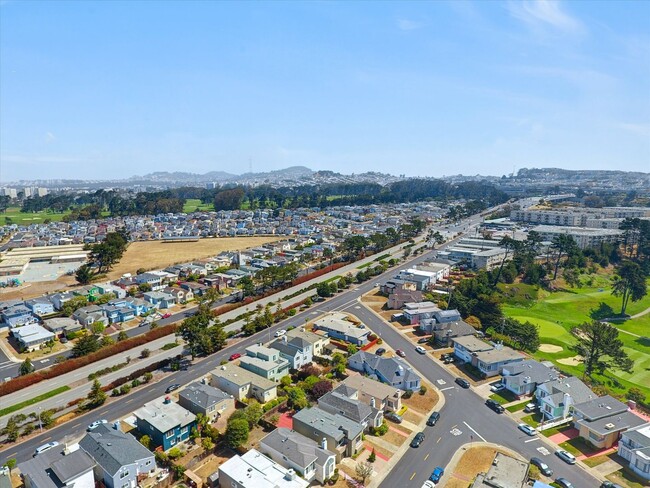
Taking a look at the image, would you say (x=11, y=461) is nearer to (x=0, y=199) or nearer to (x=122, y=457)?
(x=122, y=457)

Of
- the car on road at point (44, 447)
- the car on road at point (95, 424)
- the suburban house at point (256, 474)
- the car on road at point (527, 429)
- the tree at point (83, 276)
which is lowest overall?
the car on road at point (44, 447)

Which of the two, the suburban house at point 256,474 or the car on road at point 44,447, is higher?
the suburban house at point 256,474

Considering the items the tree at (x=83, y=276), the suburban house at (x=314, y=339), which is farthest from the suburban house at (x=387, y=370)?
the tree at (x=83, y=276)

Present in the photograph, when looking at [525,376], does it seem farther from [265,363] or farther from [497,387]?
[265,363]


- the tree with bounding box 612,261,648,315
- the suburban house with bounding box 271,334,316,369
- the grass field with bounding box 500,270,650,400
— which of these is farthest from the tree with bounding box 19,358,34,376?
the tree with bounding box 612,261,648,315

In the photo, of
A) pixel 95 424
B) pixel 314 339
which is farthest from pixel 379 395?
pixel 95 424

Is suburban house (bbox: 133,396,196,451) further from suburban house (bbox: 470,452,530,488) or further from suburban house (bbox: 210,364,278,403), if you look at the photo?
suburban house (bbox: 470,452,530,488)

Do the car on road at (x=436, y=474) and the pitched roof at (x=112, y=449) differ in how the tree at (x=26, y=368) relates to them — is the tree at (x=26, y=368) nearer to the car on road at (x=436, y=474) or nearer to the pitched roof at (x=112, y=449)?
the pitched roof at (x=112, y=449)
